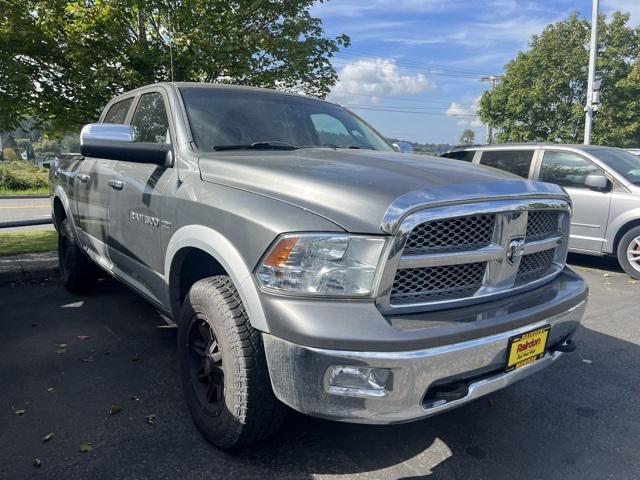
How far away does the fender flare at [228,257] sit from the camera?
6.61ft

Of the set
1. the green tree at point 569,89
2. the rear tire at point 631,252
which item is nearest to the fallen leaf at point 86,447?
the rear tire at point 631,252

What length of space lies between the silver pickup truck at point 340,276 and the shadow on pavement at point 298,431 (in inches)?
11.0

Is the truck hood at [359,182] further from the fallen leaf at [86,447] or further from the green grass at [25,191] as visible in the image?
the green grass at [25,191]

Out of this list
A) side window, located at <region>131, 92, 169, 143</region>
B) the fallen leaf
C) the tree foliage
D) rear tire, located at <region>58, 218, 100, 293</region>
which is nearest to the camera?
the fallen leaf

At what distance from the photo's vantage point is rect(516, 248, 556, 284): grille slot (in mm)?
2482

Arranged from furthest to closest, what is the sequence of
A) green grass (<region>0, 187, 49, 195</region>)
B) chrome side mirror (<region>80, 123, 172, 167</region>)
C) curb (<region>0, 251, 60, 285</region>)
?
green grass (<region>0, 187, 49, 195</region>) → curb (<region>0, 251, 60, 285</region>) → chrome side mirror (<region>80, 123, 172, 167</region>)

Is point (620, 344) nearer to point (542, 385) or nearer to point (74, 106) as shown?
point (542, 385)

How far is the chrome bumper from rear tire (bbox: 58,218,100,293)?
3583 mm

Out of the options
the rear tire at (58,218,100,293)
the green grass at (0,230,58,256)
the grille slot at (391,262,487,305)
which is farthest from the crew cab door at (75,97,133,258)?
the green grass at (0,230,58,256)

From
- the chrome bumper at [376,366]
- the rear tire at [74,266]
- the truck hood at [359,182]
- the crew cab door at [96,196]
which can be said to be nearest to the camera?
the chrome bumper at [376,366]

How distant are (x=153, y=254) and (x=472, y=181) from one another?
195 cm

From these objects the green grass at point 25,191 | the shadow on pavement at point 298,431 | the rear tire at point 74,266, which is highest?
the rear tire at point 74,266

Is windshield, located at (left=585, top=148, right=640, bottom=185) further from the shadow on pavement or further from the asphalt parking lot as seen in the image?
the shadow on pavement

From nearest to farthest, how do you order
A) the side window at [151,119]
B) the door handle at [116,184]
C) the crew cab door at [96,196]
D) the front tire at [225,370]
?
the front tire at [225,370] < the side window at [151,119] < the door handle at [116,184] < the crew cab door at [96,196]
